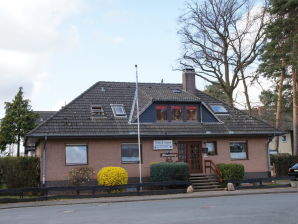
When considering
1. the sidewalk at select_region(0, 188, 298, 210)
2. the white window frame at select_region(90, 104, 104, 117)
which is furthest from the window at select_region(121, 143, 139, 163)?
the sidewalk at select_region(0, 188, 298, 210)

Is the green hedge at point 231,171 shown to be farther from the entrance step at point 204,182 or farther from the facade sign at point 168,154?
the facade sign at point 168,154

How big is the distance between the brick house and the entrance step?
0.83 meters

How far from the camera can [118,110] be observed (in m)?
27.9

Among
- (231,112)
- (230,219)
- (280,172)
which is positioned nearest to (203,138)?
(231,112)

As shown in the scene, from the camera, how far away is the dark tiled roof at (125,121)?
25.3 m

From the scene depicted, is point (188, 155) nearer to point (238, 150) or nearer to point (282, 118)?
point (238, 150)

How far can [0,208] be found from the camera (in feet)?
64.1

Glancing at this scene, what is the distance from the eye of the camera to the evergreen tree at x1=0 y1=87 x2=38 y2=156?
117ft

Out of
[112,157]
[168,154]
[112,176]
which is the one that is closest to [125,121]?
[112,157]

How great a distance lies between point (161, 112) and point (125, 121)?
2631mm

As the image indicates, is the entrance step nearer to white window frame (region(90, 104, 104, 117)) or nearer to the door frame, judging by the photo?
the door frame

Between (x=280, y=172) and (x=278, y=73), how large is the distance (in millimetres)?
8498

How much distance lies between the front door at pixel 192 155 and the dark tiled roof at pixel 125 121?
3.47 ft

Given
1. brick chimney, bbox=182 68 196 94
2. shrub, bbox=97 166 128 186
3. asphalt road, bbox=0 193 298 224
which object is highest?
brick chimney, bbox=182 68 196 94
